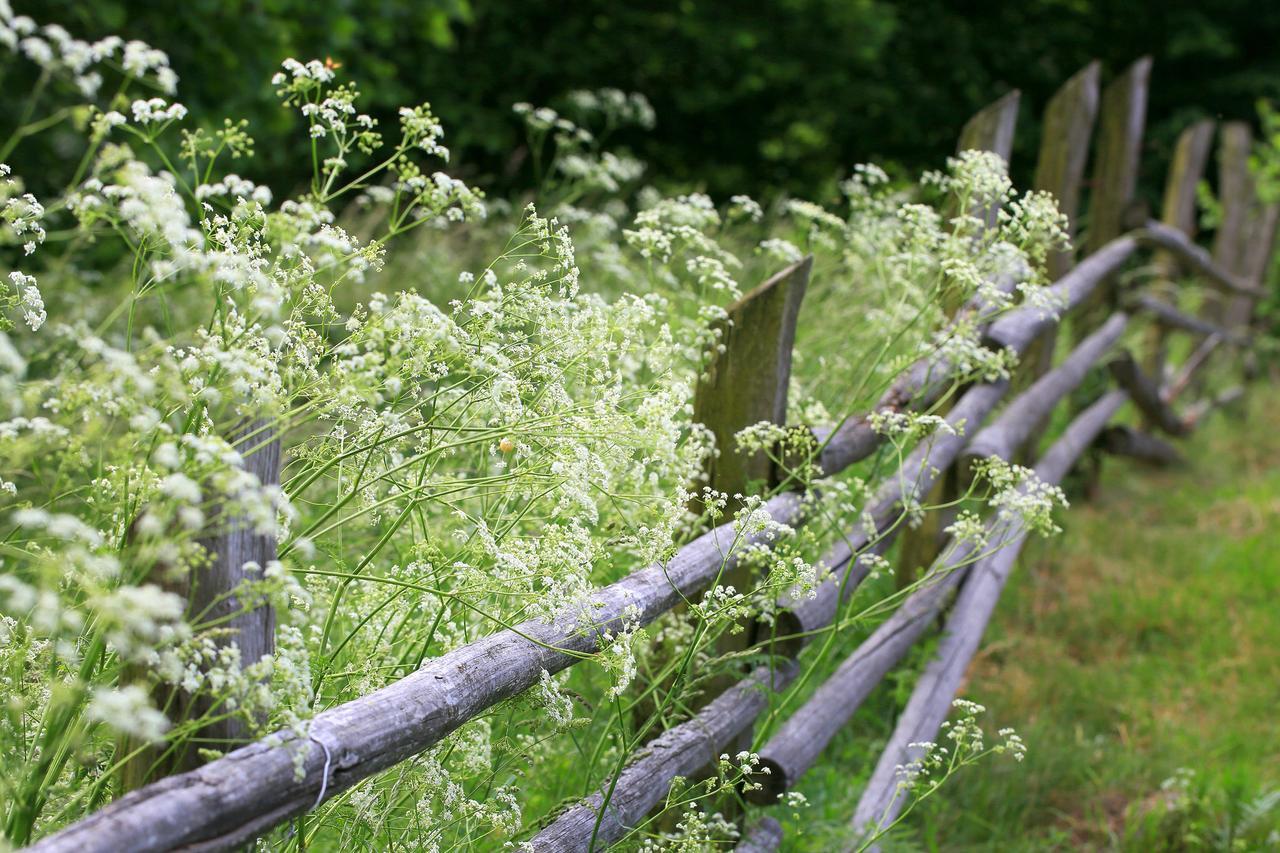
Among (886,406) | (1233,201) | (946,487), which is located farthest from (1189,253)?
(886,406)

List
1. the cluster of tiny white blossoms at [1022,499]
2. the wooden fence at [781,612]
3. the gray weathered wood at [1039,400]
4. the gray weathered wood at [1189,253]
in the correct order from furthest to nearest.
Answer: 1. the gray weathered wood at [1189,253]
2. the gray weathered wood at [1039,400]
3. the cluster of tiny white blossoms at [1022,499]
4. the wooden fence at [781,612]

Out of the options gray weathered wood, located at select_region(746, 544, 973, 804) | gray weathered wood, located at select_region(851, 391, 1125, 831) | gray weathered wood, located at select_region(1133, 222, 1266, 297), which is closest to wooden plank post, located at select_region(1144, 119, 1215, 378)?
gray weathered wood, located at select_region(1133, 222, 1266, 297)

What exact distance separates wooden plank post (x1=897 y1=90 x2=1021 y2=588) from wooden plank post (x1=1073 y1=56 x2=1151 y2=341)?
7.00 ft

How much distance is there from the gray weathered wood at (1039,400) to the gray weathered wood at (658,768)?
147 centimetres

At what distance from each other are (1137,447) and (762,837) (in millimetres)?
4831

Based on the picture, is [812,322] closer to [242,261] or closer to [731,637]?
[731,637]

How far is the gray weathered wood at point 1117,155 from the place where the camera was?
609 cm

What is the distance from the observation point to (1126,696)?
14.0ft

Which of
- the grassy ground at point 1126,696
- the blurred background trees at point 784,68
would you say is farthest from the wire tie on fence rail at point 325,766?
the blurred background trees at point 784,68

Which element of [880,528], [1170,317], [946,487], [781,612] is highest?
[1170,317]

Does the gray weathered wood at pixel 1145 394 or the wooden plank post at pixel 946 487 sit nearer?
the wooden plank post at pixel 946 487

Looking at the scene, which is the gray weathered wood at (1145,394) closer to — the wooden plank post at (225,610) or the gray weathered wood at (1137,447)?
the gray weathered wood at (1137,447)

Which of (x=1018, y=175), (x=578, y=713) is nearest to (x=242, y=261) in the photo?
(x=578, y=713)

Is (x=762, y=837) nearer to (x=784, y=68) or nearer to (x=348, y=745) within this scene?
(x=348, y=745)
